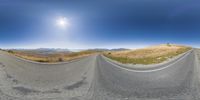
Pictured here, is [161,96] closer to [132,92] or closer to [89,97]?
[132,92]

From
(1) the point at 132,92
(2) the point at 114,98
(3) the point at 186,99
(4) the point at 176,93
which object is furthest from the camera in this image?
(1) the point at 132,92

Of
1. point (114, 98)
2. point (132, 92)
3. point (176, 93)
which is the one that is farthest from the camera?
point (132, 92)

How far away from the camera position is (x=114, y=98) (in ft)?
22.6

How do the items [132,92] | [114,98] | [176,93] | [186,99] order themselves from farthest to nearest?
[132,92] → [176,93] → [114,98] → [186,99]

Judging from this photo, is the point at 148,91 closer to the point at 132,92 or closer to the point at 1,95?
the point at 132,92

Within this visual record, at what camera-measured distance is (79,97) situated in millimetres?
7055

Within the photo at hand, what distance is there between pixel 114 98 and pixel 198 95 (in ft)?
9.57

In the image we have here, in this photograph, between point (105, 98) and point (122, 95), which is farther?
point (122, 95)

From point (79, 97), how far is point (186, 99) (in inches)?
141

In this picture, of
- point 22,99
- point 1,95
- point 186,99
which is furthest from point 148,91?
point 1,95

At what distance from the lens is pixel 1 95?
742 cm

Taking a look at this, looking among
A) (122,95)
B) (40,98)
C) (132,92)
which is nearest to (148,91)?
(132,92)

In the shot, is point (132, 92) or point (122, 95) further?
point (132, 92)

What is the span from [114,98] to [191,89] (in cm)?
328
